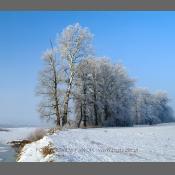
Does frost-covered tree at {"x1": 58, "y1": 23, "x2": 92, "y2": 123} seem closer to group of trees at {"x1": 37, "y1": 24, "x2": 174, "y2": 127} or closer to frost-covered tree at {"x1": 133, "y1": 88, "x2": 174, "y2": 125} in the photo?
group of trees at {"x1": 37, "y1": 24, "x2": 174, "y2": 127}

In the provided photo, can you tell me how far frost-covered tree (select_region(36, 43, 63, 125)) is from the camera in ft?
87.0

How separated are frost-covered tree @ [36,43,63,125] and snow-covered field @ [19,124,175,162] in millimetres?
6394

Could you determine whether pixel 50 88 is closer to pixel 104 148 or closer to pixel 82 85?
pixel 82 85

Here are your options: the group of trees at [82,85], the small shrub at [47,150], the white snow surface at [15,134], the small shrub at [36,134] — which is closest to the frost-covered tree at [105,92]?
the group of trees at [82,85]

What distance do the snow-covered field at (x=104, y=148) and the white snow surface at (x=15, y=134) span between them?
9.12ft

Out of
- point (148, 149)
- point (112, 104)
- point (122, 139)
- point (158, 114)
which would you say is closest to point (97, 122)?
point (112, 104)

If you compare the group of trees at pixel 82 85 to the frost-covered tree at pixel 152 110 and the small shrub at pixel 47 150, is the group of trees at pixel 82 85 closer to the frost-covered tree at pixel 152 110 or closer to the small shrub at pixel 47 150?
the frost-covered tree at pixel 152 110

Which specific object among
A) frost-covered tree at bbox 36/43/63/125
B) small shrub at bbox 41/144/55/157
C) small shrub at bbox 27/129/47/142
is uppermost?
frost-covered tree at bbox 36/43/63/125

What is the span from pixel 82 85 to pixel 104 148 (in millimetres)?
12917

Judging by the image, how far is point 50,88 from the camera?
27.2 metres

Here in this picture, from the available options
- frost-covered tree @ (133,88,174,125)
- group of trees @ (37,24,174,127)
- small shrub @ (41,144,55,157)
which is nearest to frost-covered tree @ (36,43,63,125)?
group of trees @ (37,24,174,127)

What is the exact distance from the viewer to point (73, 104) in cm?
2777

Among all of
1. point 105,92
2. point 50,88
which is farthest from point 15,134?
point 105,92

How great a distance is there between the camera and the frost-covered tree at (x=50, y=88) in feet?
87.0
